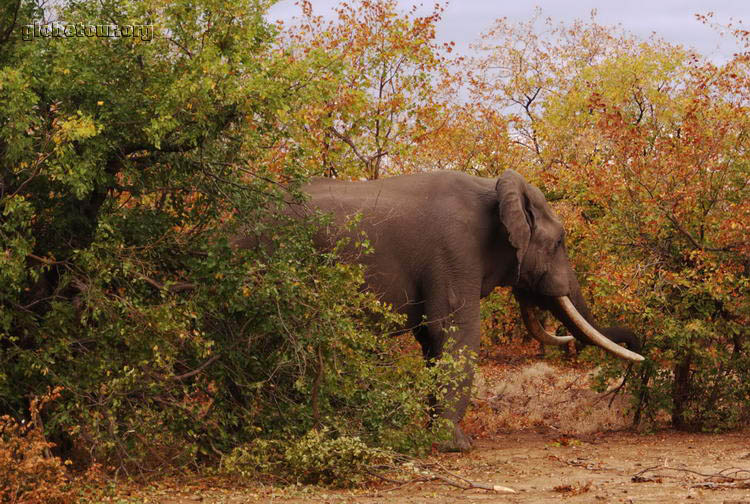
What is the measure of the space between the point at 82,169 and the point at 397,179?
5637 mm

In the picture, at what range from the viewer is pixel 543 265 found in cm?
1385

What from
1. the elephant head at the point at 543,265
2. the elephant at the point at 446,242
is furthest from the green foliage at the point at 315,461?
the elephant head at the point at 543,265

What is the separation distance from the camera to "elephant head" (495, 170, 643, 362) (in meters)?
13.2

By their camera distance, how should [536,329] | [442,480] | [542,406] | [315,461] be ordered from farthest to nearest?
[542,406] < [536,329] < [442,480] < [315,461]

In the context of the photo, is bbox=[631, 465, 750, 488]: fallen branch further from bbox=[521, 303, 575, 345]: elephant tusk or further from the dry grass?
bbox=[521, 303, 575, 345]: elephant tusk

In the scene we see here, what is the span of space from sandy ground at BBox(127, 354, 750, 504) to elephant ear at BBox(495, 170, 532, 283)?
2.60m

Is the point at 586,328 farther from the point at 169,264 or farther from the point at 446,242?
the point at 169,264

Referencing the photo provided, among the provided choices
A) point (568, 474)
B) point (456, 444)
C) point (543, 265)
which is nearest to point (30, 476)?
point (568, 474)

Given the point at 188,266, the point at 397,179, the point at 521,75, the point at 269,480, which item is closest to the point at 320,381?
the point at 269,480

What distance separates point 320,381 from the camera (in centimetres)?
1027

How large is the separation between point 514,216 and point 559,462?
333cm

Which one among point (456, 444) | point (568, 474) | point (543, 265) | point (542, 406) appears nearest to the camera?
point (568, 474)

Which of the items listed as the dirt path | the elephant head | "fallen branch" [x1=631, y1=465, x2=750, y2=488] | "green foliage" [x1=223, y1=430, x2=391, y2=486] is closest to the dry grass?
the dirt path

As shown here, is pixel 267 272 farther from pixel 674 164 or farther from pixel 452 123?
pixel 452 123
